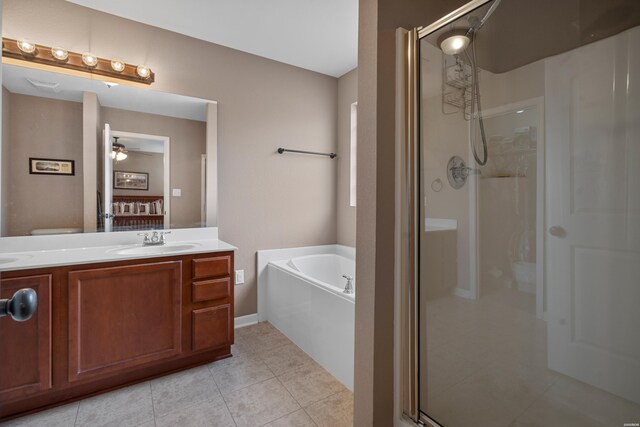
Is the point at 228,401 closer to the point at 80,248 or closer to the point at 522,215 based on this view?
the point at 80,248

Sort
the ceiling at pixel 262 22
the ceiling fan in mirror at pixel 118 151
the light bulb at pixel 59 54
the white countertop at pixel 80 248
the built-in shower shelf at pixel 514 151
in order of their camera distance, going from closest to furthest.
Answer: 1. the built-in shower shelf at pixel 514 151
2. the white countertop at pixel 80 248
3. the light bulb at pixel 59 54
4. the ceiling at pixel 262 22
5. the ceiling fan in mirror at pixel 118 151

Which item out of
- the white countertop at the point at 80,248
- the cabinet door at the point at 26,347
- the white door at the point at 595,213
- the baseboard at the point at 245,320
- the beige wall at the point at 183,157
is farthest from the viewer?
the baseboard at the point at 245,320

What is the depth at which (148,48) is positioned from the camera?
94.3 inches

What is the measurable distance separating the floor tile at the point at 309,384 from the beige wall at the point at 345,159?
1423 millimetres

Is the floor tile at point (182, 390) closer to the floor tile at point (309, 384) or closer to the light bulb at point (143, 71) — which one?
the floor tile at point (309, 384)

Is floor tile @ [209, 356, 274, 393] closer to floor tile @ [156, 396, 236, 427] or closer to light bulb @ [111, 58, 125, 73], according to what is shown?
floor tile @ [156, 396, 236, 427]

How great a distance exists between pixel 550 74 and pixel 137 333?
2415mm

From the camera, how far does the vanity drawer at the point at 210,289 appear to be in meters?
2.06

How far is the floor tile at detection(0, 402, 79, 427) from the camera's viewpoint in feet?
5.20

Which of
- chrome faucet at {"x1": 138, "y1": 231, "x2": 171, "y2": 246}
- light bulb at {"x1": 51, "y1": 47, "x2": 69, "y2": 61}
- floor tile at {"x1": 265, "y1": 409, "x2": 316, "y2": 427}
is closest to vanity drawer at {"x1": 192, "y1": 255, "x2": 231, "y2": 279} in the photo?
chrome faucet at {"x1": 138, "y1": 231, "x2": 171, "y2": 246}

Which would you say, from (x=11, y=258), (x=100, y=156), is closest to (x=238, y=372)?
Answer: (x=11, y=258)

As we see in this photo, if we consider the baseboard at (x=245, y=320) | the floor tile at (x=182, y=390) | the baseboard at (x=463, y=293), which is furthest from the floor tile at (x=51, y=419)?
the baseboard at (x=463, y=293)

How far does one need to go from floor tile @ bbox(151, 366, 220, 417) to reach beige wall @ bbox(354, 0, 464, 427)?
1010 mm

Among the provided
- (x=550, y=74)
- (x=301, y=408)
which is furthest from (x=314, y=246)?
(x=550, y=74)
